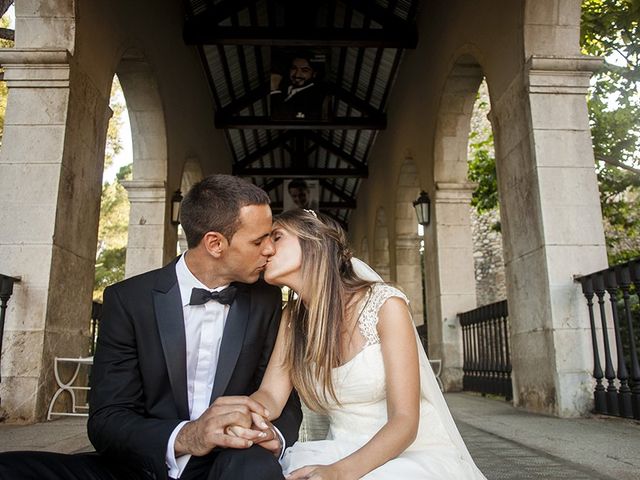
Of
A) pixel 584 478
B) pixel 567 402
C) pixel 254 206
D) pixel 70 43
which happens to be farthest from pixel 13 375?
pixel 567 402

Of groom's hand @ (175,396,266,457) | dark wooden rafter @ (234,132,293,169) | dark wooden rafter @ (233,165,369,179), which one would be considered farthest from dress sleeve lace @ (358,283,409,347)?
dark wooden rafter @ (234,132,293,169)

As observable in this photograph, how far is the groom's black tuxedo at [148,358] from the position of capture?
1400mm

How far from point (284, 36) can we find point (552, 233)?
5.38 meters

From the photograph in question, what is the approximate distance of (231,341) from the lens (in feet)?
4.87

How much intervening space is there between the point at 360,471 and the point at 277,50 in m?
7.87

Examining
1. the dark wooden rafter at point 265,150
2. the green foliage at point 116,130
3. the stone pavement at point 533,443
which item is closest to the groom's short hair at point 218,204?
the stone pavement at point 533,443

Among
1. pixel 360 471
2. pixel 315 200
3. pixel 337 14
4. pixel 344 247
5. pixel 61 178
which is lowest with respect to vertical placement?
pixel 360 471

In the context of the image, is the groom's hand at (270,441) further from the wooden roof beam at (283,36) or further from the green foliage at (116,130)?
the green foliage at (116,130)

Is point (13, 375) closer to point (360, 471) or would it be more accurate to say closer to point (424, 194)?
point (360, 471)

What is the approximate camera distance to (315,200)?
12.0 meters

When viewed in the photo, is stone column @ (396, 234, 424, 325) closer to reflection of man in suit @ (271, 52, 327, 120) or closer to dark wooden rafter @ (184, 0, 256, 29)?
reflection of man in suit @ (271, 52, 327, 120)

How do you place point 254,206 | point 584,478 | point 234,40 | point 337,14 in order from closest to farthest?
point 254,206 < point 584,478 < point 234,40 < point 337,14

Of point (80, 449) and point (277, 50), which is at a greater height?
point (277, 50)

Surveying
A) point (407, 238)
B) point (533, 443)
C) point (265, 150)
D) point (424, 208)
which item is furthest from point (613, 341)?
point (265, 150)
